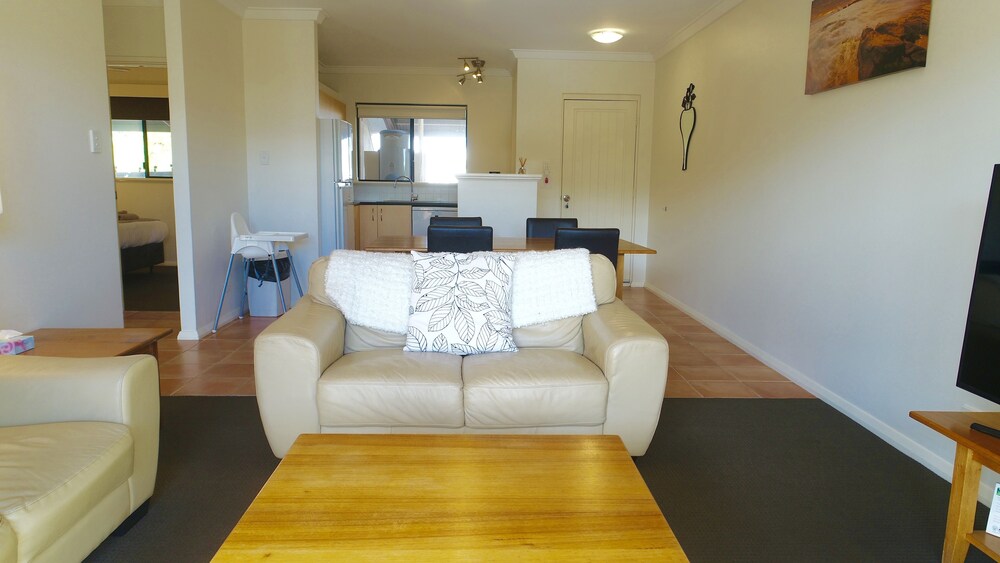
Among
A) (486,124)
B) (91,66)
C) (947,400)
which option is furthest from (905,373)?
(486,124)

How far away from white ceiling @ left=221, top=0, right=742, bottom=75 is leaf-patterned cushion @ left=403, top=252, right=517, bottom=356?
9.69ft

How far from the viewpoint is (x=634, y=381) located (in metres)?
2.22

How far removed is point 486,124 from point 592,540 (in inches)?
276

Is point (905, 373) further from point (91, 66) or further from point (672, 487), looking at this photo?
point (91, 66)

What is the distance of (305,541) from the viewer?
1202 millimetres

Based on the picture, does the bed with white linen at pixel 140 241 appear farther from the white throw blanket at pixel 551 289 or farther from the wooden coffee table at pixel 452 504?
the wooden coffee table at pixel 452 504

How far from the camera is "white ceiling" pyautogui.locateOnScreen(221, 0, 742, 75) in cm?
475

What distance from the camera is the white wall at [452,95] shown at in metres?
7.57

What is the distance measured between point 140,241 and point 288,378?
18.7 ft

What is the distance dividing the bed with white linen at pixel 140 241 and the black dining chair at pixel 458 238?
14.6 feet

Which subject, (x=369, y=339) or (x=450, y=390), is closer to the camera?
(x=450, y=390)

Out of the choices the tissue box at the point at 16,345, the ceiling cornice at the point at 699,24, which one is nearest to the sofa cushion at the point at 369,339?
the tissue box at the point at 16,345

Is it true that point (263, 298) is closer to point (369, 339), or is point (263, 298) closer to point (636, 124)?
point (369, 339)

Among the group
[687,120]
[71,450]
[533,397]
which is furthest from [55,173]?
[687,120]
